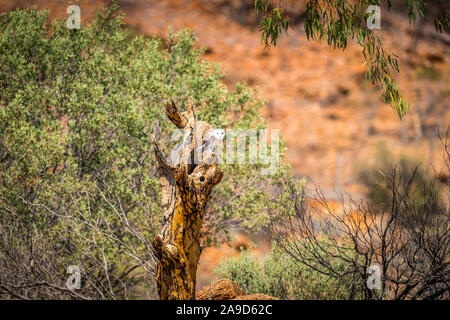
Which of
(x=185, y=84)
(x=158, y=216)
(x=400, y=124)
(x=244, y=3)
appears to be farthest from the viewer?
(x=244, y=3)

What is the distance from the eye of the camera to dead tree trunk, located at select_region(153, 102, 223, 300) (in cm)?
693

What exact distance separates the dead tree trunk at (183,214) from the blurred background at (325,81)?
24687mm

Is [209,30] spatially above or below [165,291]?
above

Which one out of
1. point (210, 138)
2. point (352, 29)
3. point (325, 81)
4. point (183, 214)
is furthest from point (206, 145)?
point (325, 81)

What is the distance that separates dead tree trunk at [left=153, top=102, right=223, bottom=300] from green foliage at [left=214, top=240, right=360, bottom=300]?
3287mm

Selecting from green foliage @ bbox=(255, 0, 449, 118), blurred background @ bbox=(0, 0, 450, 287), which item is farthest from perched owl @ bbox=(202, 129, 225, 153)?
blurred background @ bbox=(0, 0, 450, 287)

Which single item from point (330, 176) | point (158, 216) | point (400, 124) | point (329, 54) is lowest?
point (158, 216)

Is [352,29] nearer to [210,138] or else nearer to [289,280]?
[210,138]

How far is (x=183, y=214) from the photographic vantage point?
7.10m

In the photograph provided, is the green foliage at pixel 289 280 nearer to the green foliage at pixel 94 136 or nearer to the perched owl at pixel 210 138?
the green foliage at pixel 94 136
